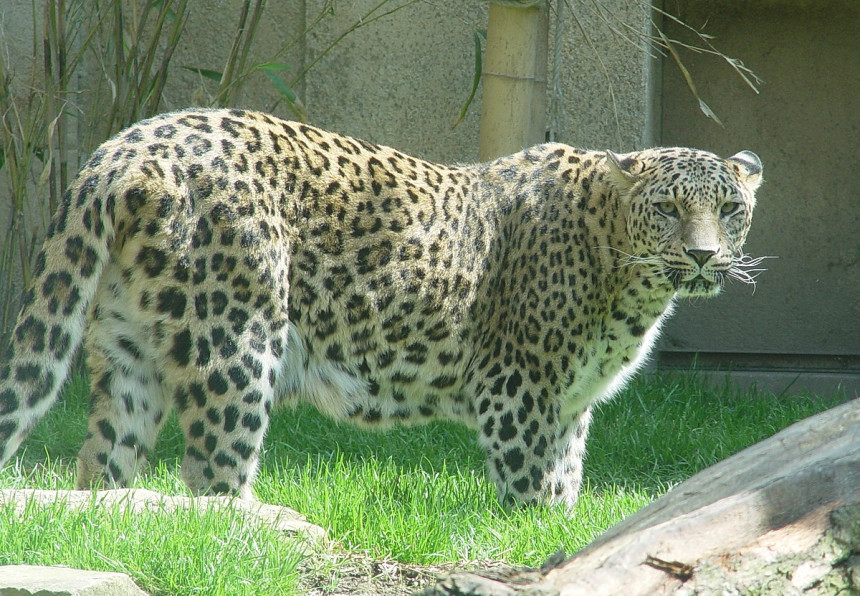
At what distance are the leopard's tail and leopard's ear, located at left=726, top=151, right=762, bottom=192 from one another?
3.18m

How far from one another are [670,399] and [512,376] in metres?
2.78

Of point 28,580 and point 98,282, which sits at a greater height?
point 98,282

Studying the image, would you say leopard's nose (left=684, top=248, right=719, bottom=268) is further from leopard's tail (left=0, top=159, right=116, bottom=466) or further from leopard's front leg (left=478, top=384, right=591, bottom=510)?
leopard's tail (left=0, top=159, right=116, bottom=466)

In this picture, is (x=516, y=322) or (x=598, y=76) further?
(x=598, y=76)

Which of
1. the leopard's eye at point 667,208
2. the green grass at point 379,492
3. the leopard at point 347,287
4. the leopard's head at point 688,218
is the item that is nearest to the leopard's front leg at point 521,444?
the leopard at point 347,287

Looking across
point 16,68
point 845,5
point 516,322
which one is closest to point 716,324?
point 845,5

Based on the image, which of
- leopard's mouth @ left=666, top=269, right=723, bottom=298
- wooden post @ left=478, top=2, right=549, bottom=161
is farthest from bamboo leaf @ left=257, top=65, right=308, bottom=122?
leopard's mouth @ left=666, top=269, right=723, bottom=298

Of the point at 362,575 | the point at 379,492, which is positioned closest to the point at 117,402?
the point at 379,492

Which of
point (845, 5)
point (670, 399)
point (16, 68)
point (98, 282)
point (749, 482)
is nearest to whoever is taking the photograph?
point (749, 482)

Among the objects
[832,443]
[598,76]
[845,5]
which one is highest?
[845,5]

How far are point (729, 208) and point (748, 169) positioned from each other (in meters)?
0.53

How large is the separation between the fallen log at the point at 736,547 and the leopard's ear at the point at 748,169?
2.66 meters

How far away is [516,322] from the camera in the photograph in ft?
18.1

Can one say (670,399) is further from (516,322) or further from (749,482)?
(749,482)
